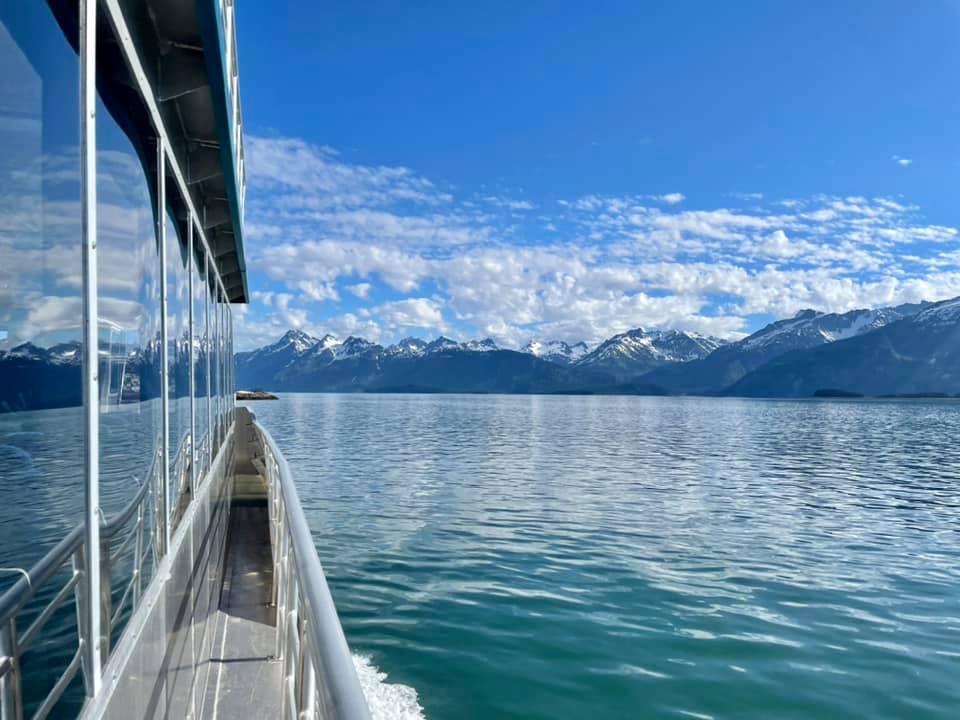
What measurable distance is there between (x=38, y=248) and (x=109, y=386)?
2.74 feet

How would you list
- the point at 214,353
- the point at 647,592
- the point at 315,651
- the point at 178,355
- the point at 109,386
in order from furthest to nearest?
the point at 647,592 < the point at 214,353 < the point at 178,355 < the point at 109,386 < the point at 315,651

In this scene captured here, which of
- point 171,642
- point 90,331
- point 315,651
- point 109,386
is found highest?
point 90,331

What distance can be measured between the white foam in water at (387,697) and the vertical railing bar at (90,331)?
5.20 m

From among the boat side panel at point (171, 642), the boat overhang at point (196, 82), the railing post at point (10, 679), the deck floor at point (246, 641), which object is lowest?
the deck floor at point (246, 641)

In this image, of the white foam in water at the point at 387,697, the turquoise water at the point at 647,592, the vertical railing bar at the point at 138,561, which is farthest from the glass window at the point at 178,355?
the turquoise water at the point at 647,592

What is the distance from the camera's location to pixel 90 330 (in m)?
2.10

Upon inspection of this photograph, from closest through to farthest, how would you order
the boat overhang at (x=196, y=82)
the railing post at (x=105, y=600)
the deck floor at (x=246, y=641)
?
the railing post at (x=105, y=600) < the boat overhang at (x=196, y=82) < the deck floor at (x=246, y=641)

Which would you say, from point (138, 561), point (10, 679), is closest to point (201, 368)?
point (138, 561)

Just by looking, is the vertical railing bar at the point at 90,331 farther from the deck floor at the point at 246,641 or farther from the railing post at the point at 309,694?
the deck floor at the point at 246,641

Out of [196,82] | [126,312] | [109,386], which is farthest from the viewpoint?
[196,82]

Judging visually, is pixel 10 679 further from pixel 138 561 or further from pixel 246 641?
pixel 246 641

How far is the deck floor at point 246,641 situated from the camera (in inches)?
165

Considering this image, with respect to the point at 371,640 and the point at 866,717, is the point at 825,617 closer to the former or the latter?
the point at 866,717

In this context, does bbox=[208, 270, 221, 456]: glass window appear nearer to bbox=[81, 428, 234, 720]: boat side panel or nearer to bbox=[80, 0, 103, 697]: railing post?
bbox=[81, 428, 234, 720]: boat side panel
